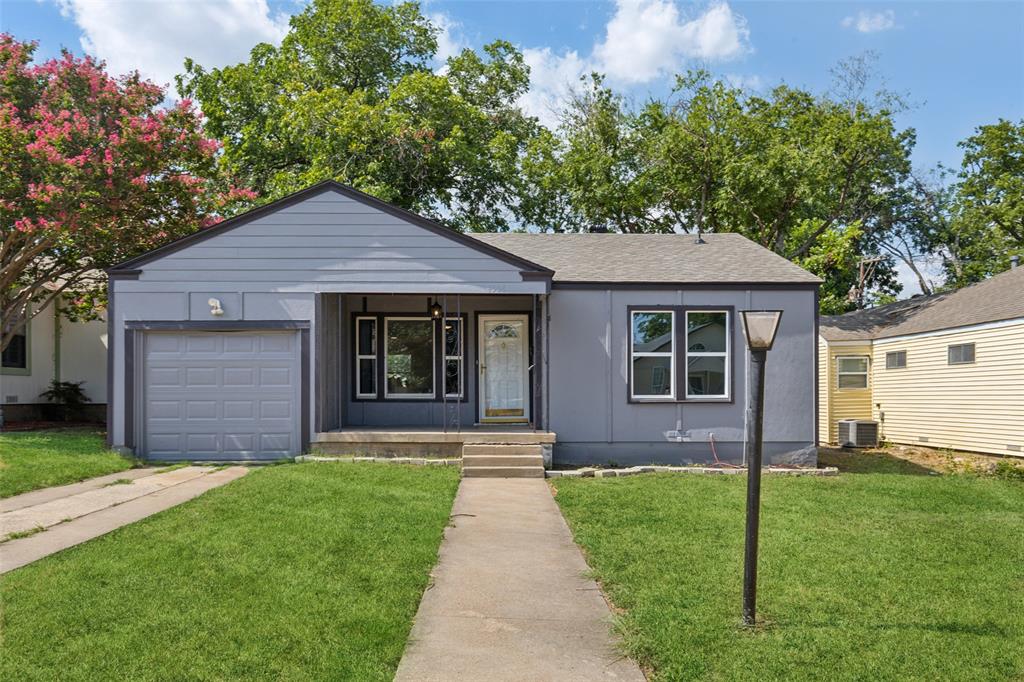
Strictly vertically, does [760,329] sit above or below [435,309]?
below

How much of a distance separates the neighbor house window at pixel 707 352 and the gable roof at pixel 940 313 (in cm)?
654

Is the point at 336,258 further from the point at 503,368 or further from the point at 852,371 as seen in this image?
the point at 852,371

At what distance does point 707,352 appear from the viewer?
1284 centimetres

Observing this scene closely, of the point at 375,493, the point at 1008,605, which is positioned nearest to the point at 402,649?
the point at 1008,605

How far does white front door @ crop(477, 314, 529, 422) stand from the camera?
14.1 meters

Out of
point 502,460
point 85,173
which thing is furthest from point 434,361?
point 85,173

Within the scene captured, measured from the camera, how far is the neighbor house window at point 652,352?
42.0 ft

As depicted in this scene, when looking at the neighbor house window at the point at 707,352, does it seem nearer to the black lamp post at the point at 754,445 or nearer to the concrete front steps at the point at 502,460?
the concrete front steps at the point at 502,460

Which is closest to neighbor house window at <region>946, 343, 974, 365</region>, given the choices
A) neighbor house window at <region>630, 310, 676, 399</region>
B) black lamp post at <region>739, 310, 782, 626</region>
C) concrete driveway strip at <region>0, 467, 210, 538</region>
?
neighbor house window at <region>630, 310, 676, 399</region>

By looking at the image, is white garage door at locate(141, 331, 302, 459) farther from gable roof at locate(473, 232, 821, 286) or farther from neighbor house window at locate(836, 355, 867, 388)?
neighbor house window at locate(836, 355, 867, 388)

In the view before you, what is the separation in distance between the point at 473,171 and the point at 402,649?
70.2 ft

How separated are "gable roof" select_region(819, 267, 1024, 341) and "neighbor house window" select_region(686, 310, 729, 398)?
21.5ft

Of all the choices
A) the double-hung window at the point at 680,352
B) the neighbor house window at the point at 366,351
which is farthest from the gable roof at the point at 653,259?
the neighbor house window at the point at 366,351

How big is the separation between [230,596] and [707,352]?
31.1ft
